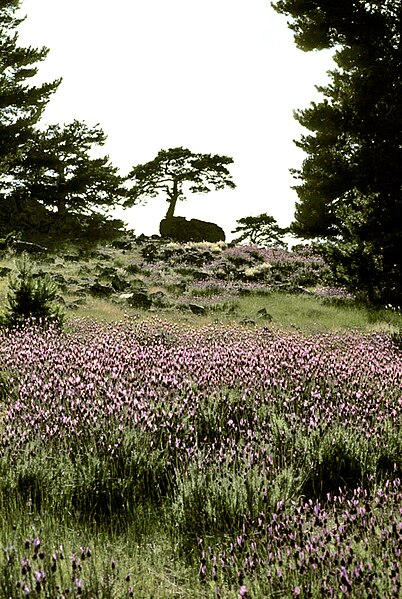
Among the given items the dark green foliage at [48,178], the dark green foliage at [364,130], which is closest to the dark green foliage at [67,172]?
the dark green foliage at [48,178]

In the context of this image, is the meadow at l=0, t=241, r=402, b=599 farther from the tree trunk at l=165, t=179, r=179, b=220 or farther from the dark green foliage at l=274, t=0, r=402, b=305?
A: the tree trunk at l=165, t=179, r=179, b=220

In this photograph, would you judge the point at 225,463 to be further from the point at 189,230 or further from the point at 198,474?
the point at 189,230

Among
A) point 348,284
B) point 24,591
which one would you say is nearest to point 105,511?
point 24,591

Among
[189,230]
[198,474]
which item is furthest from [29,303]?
[189,230]

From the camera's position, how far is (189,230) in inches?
1464

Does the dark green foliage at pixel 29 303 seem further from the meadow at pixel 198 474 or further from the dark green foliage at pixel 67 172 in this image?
the dark green foliage at pixel 67 172

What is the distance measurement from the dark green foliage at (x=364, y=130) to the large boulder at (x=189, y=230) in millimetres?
18195

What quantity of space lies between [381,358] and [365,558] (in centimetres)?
499

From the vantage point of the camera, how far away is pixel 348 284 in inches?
653

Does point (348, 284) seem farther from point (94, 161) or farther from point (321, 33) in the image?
point (94, 161)

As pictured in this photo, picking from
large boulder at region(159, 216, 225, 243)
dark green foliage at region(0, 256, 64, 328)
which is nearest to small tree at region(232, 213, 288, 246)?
large boulder at region(159, 216, 225, 243)

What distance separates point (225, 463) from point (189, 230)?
34205 mm

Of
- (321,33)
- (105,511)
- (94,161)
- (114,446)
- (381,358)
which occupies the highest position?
(321,33)

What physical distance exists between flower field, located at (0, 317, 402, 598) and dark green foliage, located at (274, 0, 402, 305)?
9943mm
